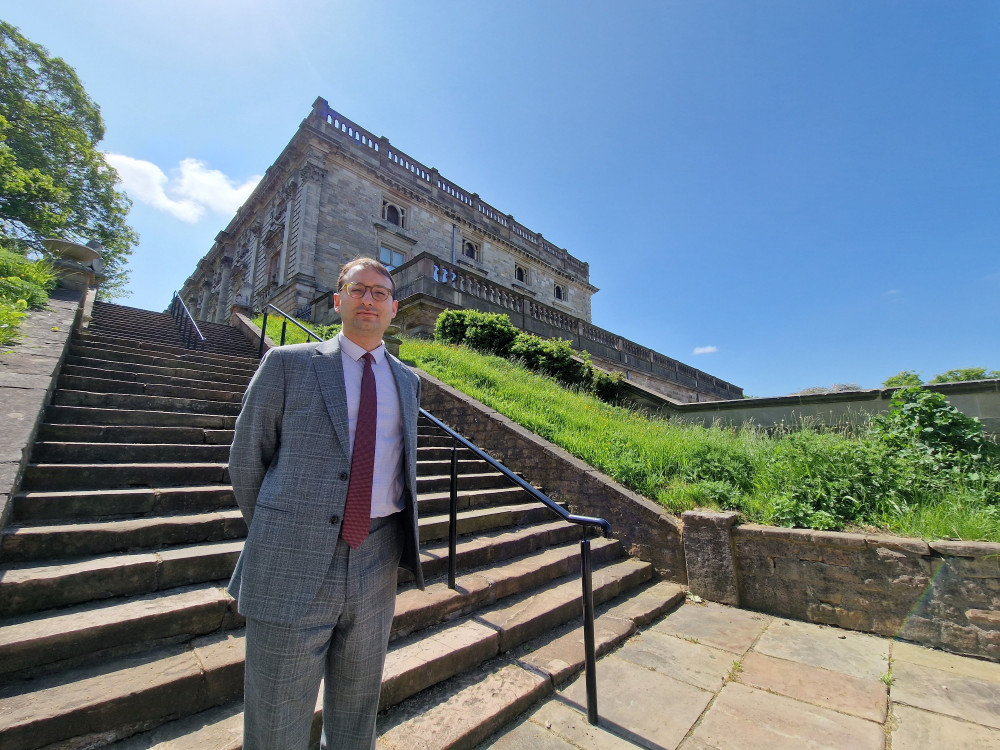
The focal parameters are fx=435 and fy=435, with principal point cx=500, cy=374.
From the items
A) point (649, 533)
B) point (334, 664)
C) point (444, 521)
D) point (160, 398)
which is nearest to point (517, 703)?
point (334, 664)

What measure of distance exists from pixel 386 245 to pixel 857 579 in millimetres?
18950

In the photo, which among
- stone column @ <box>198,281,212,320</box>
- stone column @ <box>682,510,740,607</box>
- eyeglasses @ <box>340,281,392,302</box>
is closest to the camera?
eyeglasses @ <box>340,281,392,302</box>

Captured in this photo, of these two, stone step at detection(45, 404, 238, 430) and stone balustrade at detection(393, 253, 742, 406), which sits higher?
stone balustrade at detection(393, 253, 742, 406)

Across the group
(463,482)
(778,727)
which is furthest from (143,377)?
(778,727)

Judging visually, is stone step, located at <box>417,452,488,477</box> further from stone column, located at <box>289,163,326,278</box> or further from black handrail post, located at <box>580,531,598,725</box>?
stone column, located at <box>289,163,326,278</box>

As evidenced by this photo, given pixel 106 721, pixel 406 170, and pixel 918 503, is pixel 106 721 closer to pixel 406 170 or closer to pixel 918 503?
pixel 918 503

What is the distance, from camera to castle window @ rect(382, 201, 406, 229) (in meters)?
19.4

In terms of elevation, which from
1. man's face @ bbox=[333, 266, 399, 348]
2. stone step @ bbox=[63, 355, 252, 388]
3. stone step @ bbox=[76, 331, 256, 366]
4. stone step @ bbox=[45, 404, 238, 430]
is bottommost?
stone step @ bbox=[45, 404, 238, 430]

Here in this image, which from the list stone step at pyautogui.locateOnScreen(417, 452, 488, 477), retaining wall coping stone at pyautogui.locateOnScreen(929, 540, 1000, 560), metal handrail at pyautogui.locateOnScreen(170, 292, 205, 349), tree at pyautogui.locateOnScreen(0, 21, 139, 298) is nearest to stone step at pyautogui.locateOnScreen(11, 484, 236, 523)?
stone step at pyautogui.locateOnScreen(417, 452, 488, 477)

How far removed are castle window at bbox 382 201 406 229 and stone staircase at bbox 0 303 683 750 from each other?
16214 mm

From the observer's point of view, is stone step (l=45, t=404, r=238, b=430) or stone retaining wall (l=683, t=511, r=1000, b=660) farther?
stone step (l=45, t=404, r=238, b=430)

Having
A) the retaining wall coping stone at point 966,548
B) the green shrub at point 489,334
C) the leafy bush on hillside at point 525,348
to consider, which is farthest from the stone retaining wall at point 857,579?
the green shrub at point 489,334

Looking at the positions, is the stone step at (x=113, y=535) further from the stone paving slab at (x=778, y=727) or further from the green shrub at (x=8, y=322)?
the stone paving slab at (x=778, y=727)

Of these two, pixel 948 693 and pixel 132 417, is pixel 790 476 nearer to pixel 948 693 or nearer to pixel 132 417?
pixel 948 693
